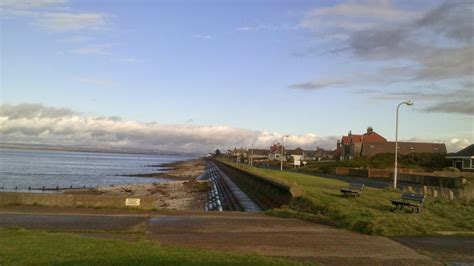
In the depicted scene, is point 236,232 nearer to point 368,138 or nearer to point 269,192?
point 269,192

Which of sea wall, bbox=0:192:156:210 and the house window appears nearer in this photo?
sea wall, bbox=0:192:156:210

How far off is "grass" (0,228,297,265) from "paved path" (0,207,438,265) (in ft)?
3.59

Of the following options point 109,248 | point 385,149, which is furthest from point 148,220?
point 385,149

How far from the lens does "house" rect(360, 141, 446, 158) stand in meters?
104

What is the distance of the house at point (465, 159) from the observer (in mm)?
64625

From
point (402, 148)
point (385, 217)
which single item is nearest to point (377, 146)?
point (402, 148)

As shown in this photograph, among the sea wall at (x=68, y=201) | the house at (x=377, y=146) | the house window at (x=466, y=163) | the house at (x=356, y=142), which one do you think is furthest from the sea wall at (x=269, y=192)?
the house at (x=356, y=142)

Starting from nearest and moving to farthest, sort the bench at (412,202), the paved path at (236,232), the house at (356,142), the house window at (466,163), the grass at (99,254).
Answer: the grass at (99,254), the paved path at (236,232), the bench at (412,202), the house window at (466,163), the house at (356,142)

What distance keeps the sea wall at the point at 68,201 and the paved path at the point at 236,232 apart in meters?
0.79

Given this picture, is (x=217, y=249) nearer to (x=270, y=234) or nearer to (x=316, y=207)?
(x=270, y=234)

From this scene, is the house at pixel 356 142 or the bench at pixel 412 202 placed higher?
the house at pixel 356 142

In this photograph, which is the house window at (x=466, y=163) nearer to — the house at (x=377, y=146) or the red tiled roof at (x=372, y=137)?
the house at (x=377, y=146)

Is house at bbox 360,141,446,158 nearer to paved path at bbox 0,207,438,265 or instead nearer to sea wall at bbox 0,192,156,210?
sea wall at bbox 0,192,156,210

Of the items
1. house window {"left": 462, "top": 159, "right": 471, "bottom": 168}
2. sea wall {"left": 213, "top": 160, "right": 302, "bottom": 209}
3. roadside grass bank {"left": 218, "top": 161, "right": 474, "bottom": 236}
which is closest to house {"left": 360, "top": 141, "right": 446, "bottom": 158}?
house window {"left": 462, "top": 159, "right": 471, "bottom": 168}
